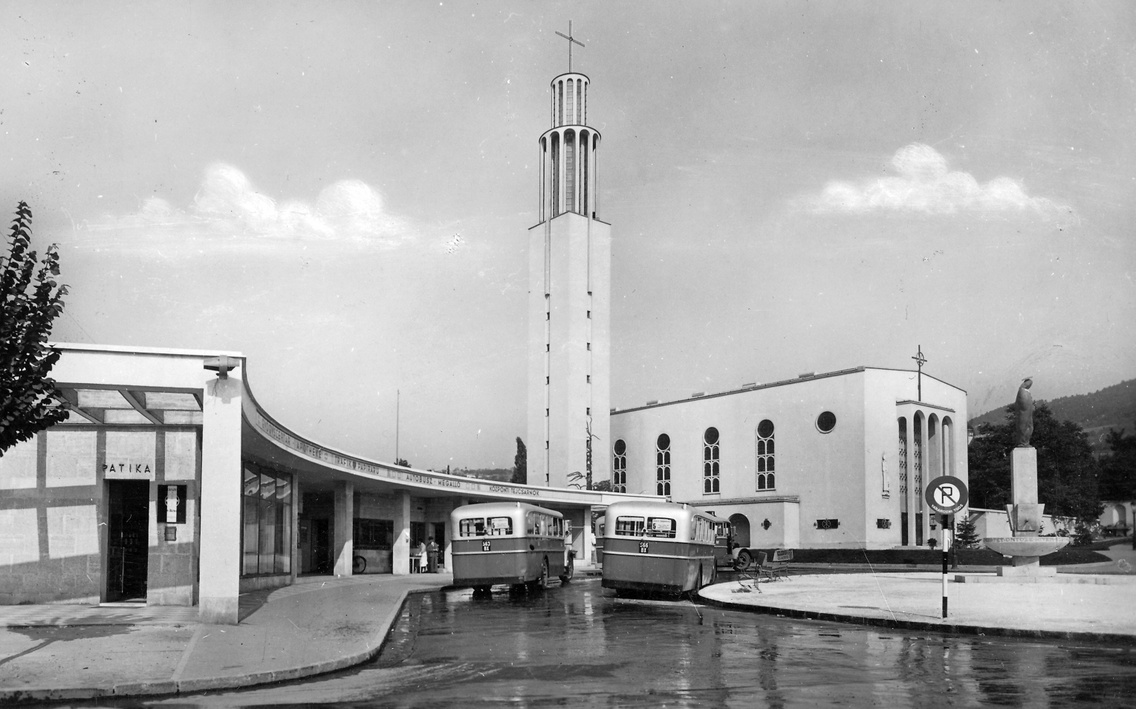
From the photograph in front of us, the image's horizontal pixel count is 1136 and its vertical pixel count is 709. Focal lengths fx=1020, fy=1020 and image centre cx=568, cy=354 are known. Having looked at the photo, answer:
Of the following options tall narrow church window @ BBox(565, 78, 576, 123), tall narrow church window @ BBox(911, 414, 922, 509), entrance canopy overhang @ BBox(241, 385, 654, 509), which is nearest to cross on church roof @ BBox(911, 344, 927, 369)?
tall narrow church window @ BBox(911, 414, 922, 509)

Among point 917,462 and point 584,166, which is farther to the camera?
point 584,166

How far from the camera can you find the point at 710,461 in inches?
2936

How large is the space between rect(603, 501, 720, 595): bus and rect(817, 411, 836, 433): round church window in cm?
4275

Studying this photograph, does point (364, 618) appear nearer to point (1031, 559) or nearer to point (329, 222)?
point (1031, 559)

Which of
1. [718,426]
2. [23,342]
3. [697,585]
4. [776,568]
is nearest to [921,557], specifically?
[776,568]

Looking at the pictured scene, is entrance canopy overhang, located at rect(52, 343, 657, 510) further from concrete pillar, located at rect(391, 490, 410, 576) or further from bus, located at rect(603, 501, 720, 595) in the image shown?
concrete pillar, located at rect(391, 490, 410, 576)

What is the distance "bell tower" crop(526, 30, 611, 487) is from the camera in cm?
7356

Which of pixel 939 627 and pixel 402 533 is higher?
pixel 939 627

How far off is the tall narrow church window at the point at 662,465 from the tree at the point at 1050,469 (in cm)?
2579

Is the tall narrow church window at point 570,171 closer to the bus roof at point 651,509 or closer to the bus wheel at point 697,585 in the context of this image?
the bus wheel at point 697,585

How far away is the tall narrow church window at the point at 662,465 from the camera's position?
258 feet

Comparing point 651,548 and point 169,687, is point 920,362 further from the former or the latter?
point 169,687

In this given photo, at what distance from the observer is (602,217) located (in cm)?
7719

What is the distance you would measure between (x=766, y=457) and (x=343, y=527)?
3934 cm
